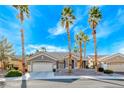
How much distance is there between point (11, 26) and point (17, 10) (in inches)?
94.5

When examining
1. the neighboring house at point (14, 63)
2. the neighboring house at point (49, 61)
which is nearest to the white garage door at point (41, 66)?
the neighboring house at point (49, 61)

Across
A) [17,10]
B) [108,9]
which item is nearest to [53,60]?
[17,10]

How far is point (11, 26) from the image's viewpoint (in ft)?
86.6

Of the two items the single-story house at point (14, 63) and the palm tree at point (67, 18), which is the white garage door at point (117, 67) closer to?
the palm tree at point (67, 18)

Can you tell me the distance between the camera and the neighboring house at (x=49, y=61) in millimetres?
35312

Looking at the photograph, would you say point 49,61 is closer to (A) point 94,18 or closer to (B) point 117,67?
(A) point 94,18

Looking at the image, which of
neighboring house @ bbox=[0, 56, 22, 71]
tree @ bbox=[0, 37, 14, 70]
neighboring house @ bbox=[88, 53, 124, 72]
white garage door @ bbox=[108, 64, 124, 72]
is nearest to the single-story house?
neighboring house @ bbox=[0, 56, 22, 71]

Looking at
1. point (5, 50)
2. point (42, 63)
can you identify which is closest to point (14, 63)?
point (5, 50)

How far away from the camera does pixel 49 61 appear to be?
1431 inches

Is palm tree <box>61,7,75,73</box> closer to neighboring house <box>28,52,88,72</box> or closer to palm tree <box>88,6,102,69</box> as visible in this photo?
palm tree <box>88,6,102,69</box>

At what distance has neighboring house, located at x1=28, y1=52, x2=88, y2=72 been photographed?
1390 inches

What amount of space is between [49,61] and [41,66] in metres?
1.54
